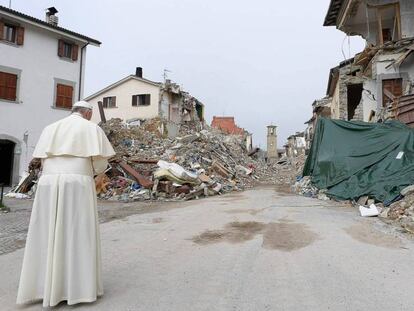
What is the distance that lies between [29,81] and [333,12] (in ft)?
59.6

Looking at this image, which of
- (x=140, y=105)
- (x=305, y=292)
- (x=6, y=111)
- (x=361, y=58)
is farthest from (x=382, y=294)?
(x=140, y=105)

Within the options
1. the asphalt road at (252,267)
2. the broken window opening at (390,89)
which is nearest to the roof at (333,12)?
the broken window opening at (390,89)

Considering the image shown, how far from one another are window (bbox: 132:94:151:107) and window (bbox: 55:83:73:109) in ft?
40.0

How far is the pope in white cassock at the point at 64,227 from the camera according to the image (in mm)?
3068

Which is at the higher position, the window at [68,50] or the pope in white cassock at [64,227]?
the window at [68,50]

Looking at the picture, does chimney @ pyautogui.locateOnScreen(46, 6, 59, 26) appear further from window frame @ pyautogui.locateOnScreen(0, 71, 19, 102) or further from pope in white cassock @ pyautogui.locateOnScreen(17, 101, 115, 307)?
pope in white cassock @ pyautogui.locateOnScreen(17, 101, 115, 307)

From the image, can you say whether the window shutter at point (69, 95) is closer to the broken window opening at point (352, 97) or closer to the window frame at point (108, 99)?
the window frame at point (108, 99)

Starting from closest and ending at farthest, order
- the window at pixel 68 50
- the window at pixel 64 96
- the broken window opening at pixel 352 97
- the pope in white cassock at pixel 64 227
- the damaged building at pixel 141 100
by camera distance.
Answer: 1. the pope in white cassock at pixel 64 227
2. the broken window opening at pixel 352 97
3. the window at pixel 64 96
4. the window at pixel 68 50
5. the damaged building at pixel 141 100

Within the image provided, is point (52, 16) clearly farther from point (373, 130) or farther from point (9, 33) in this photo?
point (373, 130)

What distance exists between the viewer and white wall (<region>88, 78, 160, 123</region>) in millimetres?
34000

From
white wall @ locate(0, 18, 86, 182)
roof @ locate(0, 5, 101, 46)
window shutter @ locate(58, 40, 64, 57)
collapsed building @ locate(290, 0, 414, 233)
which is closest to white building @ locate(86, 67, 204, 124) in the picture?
roof @ locate(0, 5, 101, 46)

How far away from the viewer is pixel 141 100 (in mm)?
34469

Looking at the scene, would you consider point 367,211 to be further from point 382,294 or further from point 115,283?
point 115,283

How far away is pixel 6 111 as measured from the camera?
63.0ft
